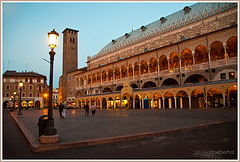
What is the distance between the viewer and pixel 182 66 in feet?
109

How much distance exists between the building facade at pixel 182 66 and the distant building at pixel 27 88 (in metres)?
25.0

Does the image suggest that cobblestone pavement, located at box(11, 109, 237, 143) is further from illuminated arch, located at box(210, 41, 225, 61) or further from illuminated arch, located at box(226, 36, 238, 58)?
illuminated arch, located at box(210, 41, 225, 61)

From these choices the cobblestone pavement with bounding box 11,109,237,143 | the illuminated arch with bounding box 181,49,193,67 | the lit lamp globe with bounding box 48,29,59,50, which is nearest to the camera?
the lit lamp globe with bounding box 48,29,59,50

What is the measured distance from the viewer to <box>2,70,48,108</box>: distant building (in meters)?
62.8

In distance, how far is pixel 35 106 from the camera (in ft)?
221

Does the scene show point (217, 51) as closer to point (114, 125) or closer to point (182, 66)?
point (182, 66)

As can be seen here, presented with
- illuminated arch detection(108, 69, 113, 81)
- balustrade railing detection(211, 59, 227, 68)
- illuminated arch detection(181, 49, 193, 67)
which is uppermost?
illuminated arch detection(181, 49, 193, 67)

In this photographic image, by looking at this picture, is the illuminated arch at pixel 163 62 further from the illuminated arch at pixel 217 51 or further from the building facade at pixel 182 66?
Answer: the illuminated arch at pixel 217 51

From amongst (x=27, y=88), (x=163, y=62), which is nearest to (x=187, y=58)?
(x=163, y=62)

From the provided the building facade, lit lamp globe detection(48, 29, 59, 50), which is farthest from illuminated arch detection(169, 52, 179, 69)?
lit lamp globe detection(48, 29, 59, 50)

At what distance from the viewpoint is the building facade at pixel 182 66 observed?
24875 mm

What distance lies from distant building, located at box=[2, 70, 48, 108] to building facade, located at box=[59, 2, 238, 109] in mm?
25016

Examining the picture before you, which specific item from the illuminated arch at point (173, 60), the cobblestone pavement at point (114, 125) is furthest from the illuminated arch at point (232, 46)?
the cobblestone pavement at point (114, 125)

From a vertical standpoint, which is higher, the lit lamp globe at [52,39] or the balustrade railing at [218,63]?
the balustrade railing at [218,63]
